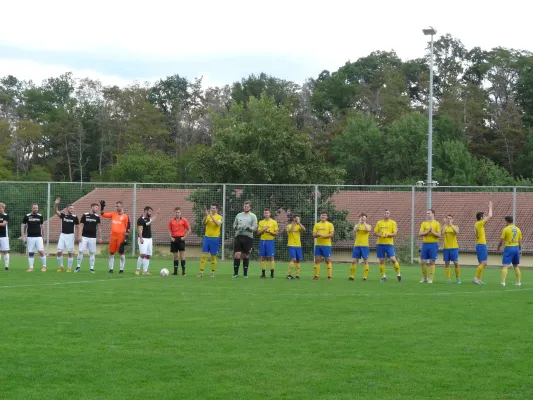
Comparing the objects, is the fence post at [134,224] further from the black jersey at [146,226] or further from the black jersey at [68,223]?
the black jersey at [146,226]

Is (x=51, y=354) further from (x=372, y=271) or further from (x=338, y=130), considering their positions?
(x=338, y=130)

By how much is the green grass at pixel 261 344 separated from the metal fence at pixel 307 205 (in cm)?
1520

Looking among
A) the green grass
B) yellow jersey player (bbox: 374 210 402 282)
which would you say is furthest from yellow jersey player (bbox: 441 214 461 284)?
the green grass

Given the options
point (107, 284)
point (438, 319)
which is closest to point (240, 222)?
point (107, 284)

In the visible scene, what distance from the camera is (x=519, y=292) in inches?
733

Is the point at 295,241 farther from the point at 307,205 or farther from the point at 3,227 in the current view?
the point at 307,205

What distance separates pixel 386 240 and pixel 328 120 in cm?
6269

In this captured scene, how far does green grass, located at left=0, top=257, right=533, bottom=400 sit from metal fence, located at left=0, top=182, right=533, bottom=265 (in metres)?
15.2

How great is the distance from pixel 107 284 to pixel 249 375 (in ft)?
37.8

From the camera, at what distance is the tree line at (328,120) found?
222ft

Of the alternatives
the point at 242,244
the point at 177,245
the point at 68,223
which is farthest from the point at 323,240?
the point at 68,223

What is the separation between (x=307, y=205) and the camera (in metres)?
33.6

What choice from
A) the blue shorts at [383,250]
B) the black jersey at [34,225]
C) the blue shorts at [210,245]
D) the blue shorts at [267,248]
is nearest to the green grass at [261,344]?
the blue shorts at [383,250]

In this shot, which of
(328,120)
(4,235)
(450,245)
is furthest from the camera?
(328,120)
